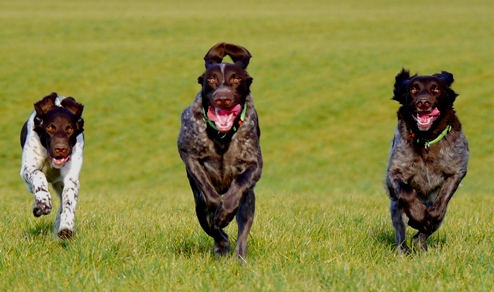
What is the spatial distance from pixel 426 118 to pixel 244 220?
6.94 ft

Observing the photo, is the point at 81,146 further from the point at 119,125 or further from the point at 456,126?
the point at 119,125

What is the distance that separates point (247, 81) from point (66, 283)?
91.9 inches

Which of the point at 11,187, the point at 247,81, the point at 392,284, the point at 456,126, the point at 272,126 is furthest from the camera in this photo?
the point at 272,126

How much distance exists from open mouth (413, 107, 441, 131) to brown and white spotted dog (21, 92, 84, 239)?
11.5ft

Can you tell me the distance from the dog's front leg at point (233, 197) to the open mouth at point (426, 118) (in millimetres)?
1896

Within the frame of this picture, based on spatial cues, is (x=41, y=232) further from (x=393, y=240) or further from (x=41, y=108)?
(x=393, y=240)

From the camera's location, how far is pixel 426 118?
24.9 ft

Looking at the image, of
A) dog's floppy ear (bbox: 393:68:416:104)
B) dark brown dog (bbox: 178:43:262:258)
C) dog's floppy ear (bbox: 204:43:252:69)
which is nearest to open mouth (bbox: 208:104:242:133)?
dark brown dog (bbox: 178:43:262:258)

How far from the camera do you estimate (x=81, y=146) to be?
8.34m

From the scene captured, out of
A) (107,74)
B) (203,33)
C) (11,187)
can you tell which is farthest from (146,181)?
(203,33)

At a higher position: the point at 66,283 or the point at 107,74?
the point at 107,74

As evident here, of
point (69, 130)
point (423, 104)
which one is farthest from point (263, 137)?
point (423, 104)

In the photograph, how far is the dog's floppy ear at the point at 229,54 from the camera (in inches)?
276

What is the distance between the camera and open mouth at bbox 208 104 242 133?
6.60 meters
